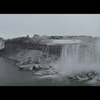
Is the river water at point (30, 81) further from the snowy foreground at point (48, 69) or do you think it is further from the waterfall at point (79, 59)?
the waterfall at point (79, 59)

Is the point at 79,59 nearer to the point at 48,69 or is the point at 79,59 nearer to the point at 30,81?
the point at 48,69

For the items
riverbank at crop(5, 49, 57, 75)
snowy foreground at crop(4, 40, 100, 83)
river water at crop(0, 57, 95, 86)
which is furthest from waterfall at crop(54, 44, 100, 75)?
river water at crop(0, 57, 95, 86)

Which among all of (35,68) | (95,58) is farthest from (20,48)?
(95,58)

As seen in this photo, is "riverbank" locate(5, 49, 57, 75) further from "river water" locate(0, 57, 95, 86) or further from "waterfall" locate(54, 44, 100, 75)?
"river water" locate(0, 57, 95, 86)

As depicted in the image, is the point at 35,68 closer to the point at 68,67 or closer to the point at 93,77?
the point at 68,67

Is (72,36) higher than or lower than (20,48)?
higher

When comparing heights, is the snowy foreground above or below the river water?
above

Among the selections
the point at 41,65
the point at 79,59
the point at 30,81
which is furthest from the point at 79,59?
the point at 30,81

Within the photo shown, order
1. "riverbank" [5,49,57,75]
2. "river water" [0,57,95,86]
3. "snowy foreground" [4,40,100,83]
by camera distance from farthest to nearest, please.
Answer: "riverbank" [5,49,57,75]
"snowy foreground" [4,40,100,83]
"river water" [0,57,95,86]
